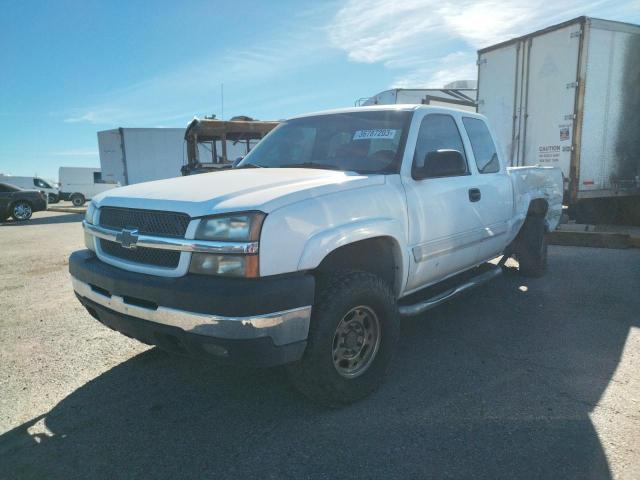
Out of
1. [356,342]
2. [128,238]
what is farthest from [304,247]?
[128,238]

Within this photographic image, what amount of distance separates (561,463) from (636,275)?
452cm

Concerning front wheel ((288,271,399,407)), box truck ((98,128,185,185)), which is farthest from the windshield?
box truck ((98,128,185,185))

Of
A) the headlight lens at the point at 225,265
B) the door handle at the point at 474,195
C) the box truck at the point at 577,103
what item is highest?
the box truck at the point at 577,103

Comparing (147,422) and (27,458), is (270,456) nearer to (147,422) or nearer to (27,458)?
(147,422)

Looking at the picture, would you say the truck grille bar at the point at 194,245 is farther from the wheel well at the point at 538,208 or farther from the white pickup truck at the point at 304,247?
the wheel well at the point at 538,208

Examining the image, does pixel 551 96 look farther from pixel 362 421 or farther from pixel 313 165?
pixel 362 421

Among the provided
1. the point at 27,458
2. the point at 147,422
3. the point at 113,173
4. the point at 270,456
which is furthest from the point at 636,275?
the point at 113,173

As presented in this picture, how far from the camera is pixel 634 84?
7676mm

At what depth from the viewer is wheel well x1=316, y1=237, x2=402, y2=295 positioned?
292 centimetres

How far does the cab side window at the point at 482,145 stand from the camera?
4.17 meters

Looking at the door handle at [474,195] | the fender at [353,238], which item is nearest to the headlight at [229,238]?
the fender at [353,238]

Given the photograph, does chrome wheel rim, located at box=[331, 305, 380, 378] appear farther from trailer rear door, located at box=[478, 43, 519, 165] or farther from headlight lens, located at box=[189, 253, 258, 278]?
trailer rear door, located at box=[478, 43, 519, 165]

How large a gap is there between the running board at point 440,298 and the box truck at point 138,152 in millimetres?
17784

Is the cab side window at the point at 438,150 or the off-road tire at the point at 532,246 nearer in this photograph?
the cab side window at the point at 438,150
